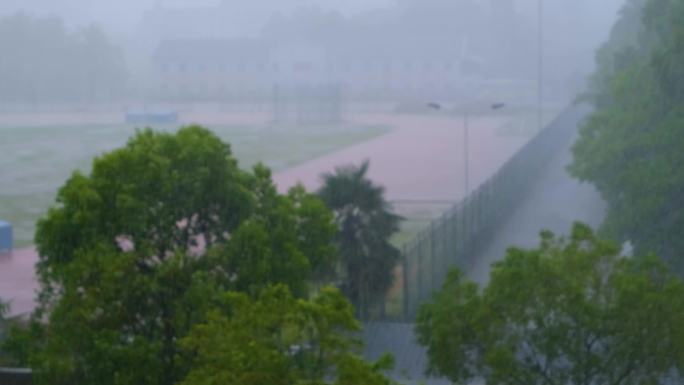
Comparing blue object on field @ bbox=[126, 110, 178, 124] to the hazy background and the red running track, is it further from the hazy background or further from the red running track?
the red running track

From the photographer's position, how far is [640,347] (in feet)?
20.0

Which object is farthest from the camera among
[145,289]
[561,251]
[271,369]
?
[561,251]

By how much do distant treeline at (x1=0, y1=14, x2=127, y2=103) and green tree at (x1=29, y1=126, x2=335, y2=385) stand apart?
2023 inches

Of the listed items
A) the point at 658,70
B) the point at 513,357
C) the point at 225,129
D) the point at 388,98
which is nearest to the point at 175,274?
the point at 513,357

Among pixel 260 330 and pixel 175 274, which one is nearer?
pixel 260 330

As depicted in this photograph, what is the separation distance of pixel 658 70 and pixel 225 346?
878 cm

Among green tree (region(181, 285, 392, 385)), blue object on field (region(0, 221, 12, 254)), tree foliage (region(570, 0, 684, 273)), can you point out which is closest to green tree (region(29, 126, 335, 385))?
green tree (region(181, 285, 392, 385))

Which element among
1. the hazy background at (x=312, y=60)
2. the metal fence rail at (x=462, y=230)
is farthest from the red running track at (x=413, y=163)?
the hazy background at (x=312, y=60)

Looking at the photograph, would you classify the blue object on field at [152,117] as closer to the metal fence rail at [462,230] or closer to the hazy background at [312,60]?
the hazy background at [312,60]

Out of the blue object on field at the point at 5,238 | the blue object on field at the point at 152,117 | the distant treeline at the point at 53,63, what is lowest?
the blue object on field at the point at 5,238

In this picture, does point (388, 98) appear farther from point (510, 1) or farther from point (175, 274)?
point (175, 274)

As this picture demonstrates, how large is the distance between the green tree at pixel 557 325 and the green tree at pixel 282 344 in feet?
3.86

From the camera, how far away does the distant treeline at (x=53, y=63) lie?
55875mm

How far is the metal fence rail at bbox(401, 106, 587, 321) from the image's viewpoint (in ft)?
38.3
